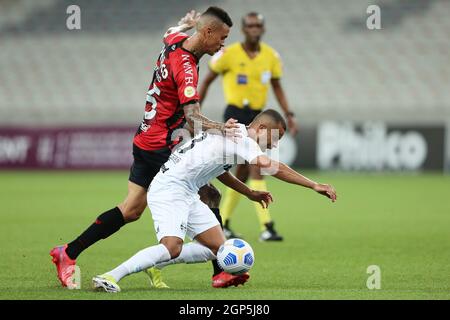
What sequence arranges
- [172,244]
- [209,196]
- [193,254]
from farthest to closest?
[209,196]
[193,254]
[172,244]

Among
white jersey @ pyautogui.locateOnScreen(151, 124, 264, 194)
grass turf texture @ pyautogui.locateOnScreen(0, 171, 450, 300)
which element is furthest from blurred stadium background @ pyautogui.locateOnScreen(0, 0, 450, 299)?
white jersey @ pyautogui.locateOnScreen(151, 124, 264, 194)

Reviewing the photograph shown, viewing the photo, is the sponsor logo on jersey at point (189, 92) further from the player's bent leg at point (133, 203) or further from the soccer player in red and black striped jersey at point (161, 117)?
the player's bent leg at point (133, 203)

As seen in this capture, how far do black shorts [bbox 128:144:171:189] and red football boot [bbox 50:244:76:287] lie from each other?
2.56 feet

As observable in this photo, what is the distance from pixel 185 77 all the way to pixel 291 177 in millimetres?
1148

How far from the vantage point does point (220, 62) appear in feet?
34.9

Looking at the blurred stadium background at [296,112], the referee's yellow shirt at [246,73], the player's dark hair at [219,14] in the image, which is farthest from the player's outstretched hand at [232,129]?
the referee's yellow shirt at [246,73]

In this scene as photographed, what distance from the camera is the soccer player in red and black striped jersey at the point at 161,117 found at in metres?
6.75

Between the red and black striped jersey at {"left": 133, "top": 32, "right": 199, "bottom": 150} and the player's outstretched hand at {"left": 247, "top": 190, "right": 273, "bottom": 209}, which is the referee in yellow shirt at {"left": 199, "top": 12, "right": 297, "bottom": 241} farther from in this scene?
the player's outstretched hand at {"left": 247, "top": 190, "right": 273, "bottom": 209}

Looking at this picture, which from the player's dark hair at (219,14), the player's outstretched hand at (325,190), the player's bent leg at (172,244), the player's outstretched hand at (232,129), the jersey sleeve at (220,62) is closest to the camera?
the player's outstretched hand at (325,190)

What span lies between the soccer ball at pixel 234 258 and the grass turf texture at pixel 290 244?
0.55ft

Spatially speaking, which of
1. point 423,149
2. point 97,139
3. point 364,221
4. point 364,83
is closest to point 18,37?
point 97,139

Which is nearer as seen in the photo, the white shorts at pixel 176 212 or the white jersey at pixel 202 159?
the white jersey at pixel 202 159

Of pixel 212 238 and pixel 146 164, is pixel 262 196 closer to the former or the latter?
pixel 212 238

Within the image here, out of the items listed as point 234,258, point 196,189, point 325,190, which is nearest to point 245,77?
point 196,189
